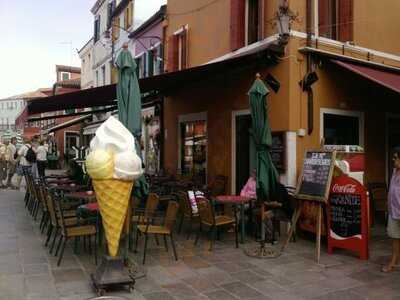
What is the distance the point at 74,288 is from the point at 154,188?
4.76m

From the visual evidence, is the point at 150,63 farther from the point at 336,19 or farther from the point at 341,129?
the point at 341,129

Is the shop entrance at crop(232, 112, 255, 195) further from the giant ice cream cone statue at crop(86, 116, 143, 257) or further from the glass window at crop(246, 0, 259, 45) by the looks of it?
the giant ice cream cone statue at crop(86, 116, 143, 257)

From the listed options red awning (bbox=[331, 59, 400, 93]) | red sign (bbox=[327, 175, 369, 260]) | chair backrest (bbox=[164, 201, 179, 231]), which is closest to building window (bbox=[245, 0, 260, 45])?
red awning (bbox=[331, 59, 400, 93])

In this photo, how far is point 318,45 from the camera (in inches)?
334

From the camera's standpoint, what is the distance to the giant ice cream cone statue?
14.8 feet

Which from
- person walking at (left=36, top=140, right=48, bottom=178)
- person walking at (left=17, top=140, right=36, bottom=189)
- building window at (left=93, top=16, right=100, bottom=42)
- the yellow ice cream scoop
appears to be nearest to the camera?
the yellow ice cream scoop

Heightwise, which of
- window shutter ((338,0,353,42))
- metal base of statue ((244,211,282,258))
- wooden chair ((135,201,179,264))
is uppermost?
window shutter ((338,0,353,42))

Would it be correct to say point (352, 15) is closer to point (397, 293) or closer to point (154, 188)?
point (154, 188)

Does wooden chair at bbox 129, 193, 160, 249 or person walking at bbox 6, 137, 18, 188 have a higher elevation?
person walking at bbox 6, 137, 18, 188

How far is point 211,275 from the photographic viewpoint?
5547 millimetres

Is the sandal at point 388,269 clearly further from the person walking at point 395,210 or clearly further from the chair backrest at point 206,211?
the chair backrest at point 206,211

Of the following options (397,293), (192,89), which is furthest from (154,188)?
(397,293)

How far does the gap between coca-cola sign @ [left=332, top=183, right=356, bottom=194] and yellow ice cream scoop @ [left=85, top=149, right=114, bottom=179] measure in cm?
367

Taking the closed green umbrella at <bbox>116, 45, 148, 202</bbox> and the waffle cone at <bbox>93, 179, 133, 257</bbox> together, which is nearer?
the waffle cone at <bbox>93, 179, 133, 257</bbox>
